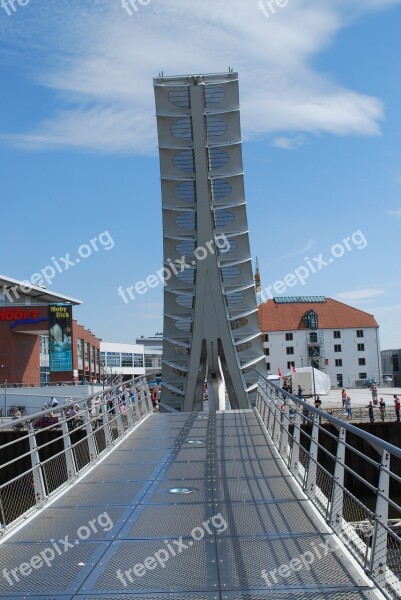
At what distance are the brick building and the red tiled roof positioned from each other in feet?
105

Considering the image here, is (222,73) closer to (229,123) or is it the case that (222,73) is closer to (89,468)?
(229,123)

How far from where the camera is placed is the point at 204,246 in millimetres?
28656

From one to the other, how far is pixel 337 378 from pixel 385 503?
3303 inches

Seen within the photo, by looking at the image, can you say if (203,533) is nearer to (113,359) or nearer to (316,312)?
(316,312)

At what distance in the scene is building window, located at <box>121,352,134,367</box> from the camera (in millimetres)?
118562

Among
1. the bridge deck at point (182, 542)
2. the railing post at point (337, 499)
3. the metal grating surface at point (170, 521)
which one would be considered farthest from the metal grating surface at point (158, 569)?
the railing post at point (337, 499)

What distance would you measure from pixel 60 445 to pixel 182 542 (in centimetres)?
2654

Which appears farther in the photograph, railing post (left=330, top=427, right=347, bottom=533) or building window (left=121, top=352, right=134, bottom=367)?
building window (left=121, top=352, right=134, bottom=367)

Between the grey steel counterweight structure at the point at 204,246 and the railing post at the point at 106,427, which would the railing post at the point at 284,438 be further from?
the grey steel counterweight structure at the point at 204,246

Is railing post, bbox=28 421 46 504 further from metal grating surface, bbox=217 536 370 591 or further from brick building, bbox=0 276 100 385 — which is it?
brick building, bbox=0 276 100 385

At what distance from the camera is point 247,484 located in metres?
8.22

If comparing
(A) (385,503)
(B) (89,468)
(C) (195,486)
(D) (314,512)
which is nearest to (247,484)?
(C) (195,486)

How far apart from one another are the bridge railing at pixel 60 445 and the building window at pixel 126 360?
85.1 metres

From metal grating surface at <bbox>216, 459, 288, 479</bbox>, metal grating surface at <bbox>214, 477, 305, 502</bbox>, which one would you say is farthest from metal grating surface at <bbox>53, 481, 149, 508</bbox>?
metal grating surface at <bbox>216, 459, 288, 479</bbox>
